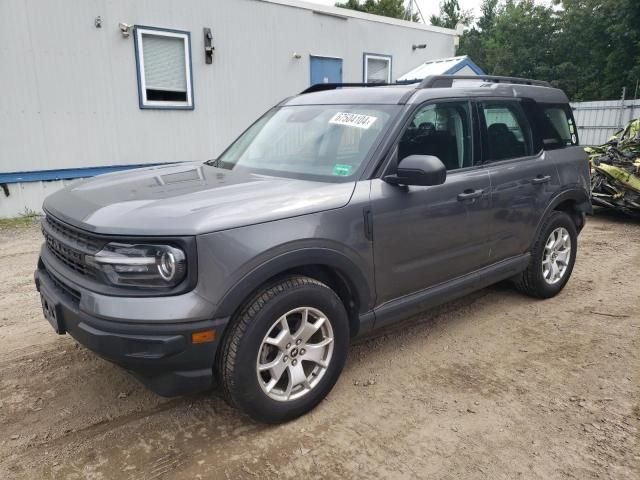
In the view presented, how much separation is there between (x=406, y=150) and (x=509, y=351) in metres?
1.68

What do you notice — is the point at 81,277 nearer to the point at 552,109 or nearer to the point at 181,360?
the point at 181,360

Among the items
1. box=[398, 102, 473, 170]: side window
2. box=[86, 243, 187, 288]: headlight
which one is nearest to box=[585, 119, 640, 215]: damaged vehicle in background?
box=[398, 102, 473, 170]: side window

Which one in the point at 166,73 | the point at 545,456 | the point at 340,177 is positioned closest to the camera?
the point at 545,456

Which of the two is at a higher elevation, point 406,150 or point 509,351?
point 406,150

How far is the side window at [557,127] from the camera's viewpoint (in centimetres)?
445

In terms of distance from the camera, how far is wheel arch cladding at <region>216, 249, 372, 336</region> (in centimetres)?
246

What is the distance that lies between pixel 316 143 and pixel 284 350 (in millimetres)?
1409

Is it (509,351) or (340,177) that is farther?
(509,351)

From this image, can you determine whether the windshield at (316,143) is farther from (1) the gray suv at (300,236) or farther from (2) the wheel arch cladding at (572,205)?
(2) the wheel arch cladding at (572,205)

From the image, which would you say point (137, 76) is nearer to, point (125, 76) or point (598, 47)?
point (125, 76)

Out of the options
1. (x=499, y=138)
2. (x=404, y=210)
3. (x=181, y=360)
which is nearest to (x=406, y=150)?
(x=404, y=210)

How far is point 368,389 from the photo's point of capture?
3189mm

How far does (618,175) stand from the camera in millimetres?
7918

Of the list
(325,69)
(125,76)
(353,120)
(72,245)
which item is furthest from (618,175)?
(125,76)
